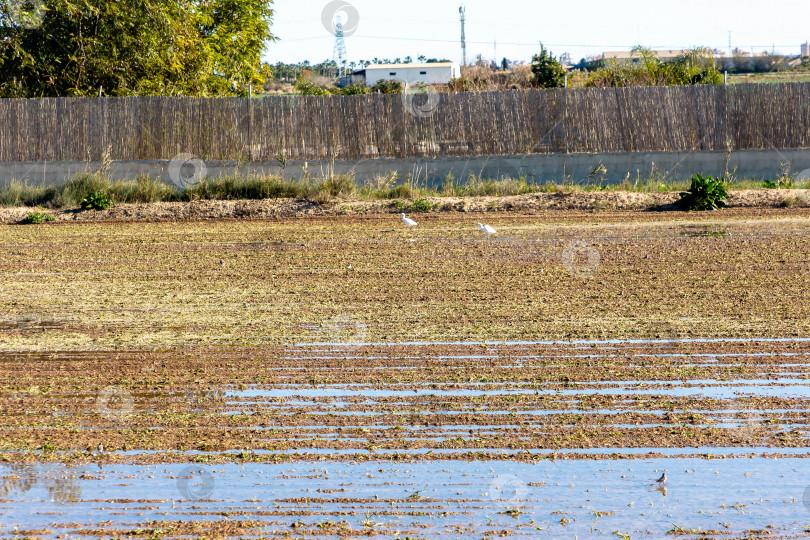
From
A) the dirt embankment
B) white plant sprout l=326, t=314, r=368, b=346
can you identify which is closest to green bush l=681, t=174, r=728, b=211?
the dirt embankment

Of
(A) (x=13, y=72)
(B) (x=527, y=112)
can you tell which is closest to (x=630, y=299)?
(B) (x=527, y=112)

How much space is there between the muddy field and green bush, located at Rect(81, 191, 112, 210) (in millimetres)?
6402

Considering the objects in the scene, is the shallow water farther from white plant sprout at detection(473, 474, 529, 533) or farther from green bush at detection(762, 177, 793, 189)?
green bush at detection(762, 177, 793, 189)

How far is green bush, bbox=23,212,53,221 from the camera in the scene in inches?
717

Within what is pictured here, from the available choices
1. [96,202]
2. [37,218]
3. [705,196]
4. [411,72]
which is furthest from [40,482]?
[411,72]

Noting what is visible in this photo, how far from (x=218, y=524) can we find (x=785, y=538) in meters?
3.03

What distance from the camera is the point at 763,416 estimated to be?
625cm

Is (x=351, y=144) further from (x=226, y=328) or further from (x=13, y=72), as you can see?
(x=226, y=328)

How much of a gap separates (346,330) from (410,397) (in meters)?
2.29

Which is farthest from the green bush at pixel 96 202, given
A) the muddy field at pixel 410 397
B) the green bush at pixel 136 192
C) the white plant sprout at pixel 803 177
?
the white plant sprout at pixel 803 177

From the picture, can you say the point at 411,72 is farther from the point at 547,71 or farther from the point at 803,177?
the point at 803,177

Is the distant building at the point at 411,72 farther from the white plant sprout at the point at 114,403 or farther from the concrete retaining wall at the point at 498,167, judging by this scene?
the white plant sprout at the point at 114,403

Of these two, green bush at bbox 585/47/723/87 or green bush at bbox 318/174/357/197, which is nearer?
green bush at bbox 318/174/357/197

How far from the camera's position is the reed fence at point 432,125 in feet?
72.2
